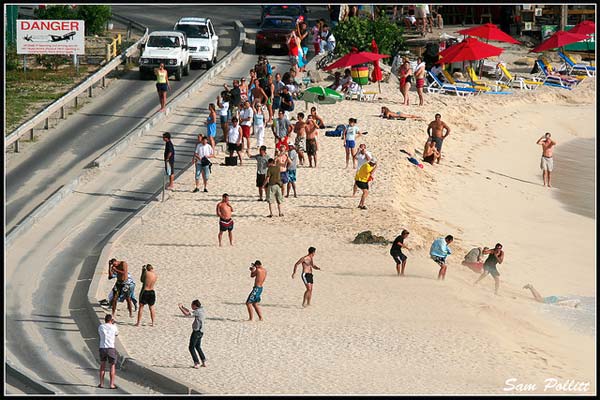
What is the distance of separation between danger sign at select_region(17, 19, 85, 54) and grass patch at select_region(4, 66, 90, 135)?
0.77m

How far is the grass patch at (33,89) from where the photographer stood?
41.3 meters

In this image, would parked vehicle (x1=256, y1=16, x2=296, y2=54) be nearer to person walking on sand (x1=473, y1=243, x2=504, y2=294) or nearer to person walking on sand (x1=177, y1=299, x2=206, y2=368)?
person walking on sand (x1=473, y1=243, x2=504, y2=294)

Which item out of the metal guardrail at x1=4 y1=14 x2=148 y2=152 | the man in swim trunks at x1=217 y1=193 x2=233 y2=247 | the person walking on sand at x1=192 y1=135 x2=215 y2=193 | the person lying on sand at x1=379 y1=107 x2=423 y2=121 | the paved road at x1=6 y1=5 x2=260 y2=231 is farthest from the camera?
the person lying on sand at x1=379 y1=107 x2=423 y2=121

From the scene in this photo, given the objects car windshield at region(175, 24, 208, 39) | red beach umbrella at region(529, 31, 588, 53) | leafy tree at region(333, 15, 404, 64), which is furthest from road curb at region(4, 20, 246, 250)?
red beach umbrella at region(529, 31, 588, 53)

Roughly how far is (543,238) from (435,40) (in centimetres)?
2269

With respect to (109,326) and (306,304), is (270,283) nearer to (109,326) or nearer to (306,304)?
(306,304)

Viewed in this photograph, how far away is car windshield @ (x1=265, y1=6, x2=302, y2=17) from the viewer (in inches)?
2181

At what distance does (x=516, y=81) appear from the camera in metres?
50.8

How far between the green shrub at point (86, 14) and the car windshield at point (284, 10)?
6188mm

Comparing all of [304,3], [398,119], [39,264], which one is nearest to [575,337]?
[39,264]

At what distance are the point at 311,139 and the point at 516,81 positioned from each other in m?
17.1

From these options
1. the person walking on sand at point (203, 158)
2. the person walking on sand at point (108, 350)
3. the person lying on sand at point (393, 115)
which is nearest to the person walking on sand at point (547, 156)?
the person lying on sand at point (393, 115)

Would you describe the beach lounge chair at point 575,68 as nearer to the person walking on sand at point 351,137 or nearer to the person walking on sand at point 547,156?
the person walking on sand at point 547,156

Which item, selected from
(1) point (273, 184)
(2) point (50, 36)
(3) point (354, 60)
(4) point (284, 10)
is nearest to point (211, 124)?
(1) point (273, 184)
